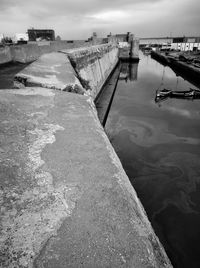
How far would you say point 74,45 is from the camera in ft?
51.1

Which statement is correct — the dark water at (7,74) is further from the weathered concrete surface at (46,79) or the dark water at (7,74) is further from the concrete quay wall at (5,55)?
the weathered concrete surface at (46,79)

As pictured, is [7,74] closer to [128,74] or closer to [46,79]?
[46,79]

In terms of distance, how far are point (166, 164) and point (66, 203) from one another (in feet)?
13.0

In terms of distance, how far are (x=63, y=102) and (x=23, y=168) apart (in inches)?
55.9

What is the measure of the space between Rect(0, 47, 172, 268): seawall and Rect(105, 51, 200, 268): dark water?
2105 mm

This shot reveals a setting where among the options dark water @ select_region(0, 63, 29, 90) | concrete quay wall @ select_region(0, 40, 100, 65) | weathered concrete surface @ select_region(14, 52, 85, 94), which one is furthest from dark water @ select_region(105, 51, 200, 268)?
concrete quay wall @ select_region(0, 40, 100, 65)

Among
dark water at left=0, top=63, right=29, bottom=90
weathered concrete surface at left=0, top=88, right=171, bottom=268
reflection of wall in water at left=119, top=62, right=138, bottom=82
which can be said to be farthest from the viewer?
reflection of wall in water at left=119, top=62, right=138, bottom=82

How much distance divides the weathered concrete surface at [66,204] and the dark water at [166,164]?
2.10m

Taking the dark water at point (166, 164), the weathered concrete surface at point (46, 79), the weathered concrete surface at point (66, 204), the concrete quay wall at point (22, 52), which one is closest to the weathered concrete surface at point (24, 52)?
the concrete quay wall at point (22, 52)

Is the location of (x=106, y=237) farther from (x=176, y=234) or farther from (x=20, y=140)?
(x=176, y=234)

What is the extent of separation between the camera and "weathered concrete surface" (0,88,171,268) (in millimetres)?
885

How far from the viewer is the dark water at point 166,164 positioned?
2932 mm

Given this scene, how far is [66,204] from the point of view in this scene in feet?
3.72

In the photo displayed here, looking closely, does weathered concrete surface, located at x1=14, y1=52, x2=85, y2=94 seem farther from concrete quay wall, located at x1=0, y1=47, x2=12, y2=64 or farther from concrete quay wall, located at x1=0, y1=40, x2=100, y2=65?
concrete quay wall, located at x1=0, y1=40, x2=100, y2=65
